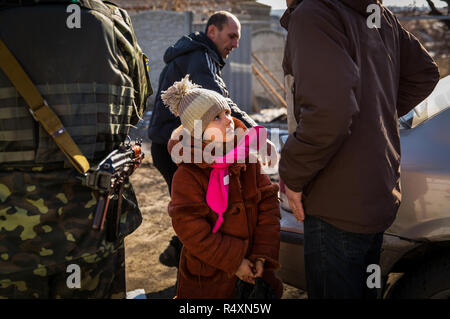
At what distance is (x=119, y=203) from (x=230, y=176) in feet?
1.97

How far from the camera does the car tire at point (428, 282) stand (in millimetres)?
1848

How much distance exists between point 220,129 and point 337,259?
726 millimetres

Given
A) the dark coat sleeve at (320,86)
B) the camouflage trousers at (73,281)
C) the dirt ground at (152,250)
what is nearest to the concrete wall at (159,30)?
the dirt ground at (152,250)

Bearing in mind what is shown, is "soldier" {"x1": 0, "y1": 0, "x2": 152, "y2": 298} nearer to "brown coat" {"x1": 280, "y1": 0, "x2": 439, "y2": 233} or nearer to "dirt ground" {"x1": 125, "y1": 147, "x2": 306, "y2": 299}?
"brown coat" {"x1": 280, "y1": 0, "x2": 439, "y2": 233}

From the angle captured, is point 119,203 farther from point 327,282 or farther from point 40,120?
point 327,282

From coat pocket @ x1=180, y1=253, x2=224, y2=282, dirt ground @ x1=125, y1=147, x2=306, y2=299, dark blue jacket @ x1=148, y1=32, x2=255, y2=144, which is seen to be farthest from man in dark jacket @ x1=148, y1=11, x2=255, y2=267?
coat pocket @ x1=180, y1=253, x2=224, y2=282

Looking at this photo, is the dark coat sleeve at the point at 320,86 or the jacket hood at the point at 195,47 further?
the jacket hood at the point at 195,47

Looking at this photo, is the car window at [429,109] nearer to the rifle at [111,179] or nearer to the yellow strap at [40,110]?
the rifle at [111,179]

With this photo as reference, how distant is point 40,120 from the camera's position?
1.65 m

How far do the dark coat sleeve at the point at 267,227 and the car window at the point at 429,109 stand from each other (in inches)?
35.2

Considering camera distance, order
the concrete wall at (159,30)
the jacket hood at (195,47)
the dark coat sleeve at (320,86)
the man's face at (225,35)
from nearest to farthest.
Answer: the dark coat sleeve at (320,86)
the jacket hood at (195,47)
the man's face at (225,35)
the concrete wall at (159,30)

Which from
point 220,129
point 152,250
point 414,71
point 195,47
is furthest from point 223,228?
point 152,250

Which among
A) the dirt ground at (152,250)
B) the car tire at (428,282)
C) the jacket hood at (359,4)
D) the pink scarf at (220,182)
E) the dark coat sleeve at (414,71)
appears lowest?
the dirt ground at (152,250)

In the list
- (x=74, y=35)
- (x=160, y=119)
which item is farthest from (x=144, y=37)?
(x=74, y=35)
